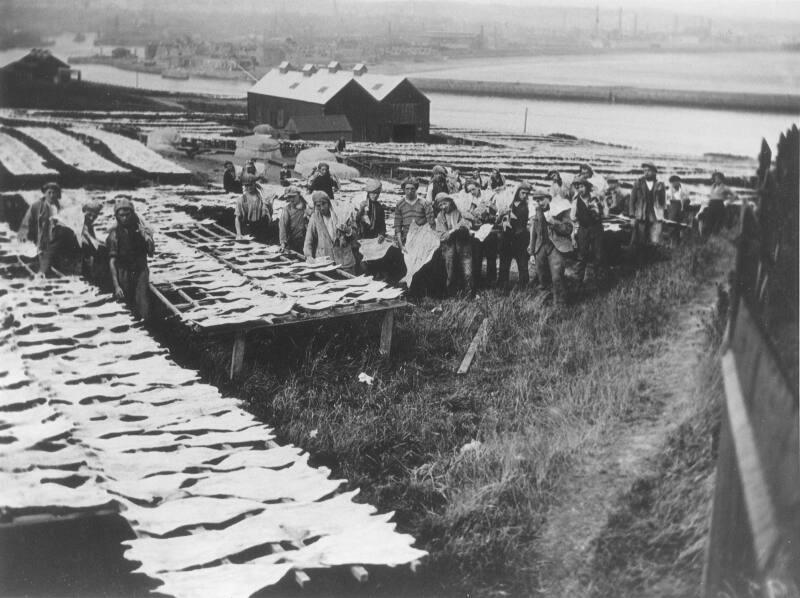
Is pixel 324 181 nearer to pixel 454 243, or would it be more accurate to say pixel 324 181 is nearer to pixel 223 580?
pixel 454 243

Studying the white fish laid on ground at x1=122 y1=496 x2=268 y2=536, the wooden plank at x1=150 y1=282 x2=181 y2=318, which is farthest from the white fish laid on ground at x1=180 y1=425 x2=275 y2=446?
the wooden plank at x1=150 y1=282 x2=181 y2=318

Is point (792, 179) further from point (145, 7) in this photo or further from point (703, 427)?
point (145, 7)

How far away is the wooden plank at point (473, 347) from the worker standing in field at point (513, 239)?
772 millimetres

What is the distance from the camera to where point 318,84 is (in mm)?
5344

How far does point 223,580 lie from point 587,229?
3544 millimetres

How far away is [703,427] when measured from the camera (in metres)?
3.70

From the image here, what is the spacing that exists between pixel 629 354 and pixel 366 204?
261 centimetres

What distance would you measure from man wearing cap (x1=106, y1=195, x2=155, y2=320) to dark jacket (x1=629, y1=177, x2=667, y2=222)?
11.0 ft

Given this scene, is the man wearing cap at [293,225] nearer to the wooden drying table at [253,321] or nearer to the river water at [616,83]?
the wooden drying table at [253,321]

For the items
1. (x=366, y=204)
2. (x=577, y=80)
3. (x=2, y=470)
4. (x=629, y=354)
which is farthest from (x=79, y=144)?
(x=629, y=354)

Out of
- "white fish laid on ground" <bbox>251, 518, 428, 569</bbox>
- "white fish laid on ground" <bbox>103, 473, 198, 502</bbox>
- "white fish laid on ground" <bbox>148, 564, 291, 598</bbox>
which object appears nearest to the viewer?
"white fish laid on ground" <bbox>148, 564, 291, 598</bbox>

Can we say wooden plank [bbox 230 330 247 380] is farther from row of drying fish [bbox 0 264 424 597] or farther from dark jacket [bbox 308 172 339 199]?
dark jacket [bbox 308 172 339 199]

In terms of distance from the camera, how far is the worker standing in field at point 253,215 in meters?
6.23

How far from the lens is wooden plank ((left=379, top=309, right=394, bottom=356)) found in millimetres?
5332
